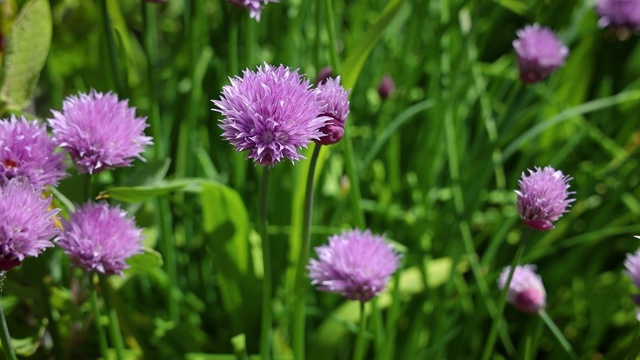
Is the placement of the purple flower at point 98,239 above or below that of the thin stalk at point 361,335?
above

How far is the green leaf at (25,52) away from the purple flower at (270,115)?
0.46m

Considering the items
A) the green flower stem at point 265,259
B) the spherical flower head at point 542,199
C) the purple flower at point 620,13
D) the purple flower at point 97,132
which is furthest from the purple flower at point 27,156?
the purple flower at point 620,13

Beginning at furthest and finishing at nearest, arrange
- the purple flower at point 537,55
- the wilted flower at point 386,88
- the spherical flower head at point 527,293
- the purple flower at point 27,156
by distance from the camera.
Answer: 1. the wilted flower at point 386,88
2. the purple flower at point 537,55
3. the spherical flower head at point 527,293
4. the purple flower at point 27,156

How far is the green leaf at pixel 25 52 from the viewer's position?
0.96 metres

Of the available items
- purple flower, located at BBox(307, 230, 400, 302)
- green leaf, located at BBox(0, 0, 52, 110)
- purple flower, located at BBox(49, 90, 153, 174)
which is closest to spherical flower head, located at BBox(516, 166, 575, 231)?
purple flower, located at BBox(307, 230, 400, 302)

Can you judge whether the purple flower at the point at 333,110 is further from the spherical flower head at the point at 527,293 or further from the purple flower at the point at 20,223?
the spherical flower head at the point at 527,293

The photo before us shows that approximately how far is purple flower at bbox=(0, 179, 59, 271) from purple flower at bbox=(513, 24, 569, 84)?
734 millimetres

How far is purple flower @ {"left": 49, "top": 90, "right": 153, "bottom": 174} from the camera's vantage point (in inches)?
29.7

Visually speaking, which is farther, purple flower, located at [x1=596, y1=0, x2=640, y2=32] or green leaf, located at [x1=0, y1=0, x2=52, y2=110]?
purple flower, located at [x1=596, y1=0, x2=640, y2=32]

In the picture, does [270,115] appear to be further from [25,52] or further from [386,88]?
[386,88]

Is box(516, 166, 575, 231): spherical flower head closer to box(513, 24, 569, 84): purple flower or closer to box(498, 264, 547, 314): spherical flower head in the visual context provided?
box(498, 264, 547, 314): spherical flower head

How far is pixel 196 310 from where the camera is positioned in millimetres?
1242

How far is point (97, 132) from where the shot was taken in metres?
0.75

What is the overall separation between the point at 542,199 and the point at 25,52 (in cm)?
68
